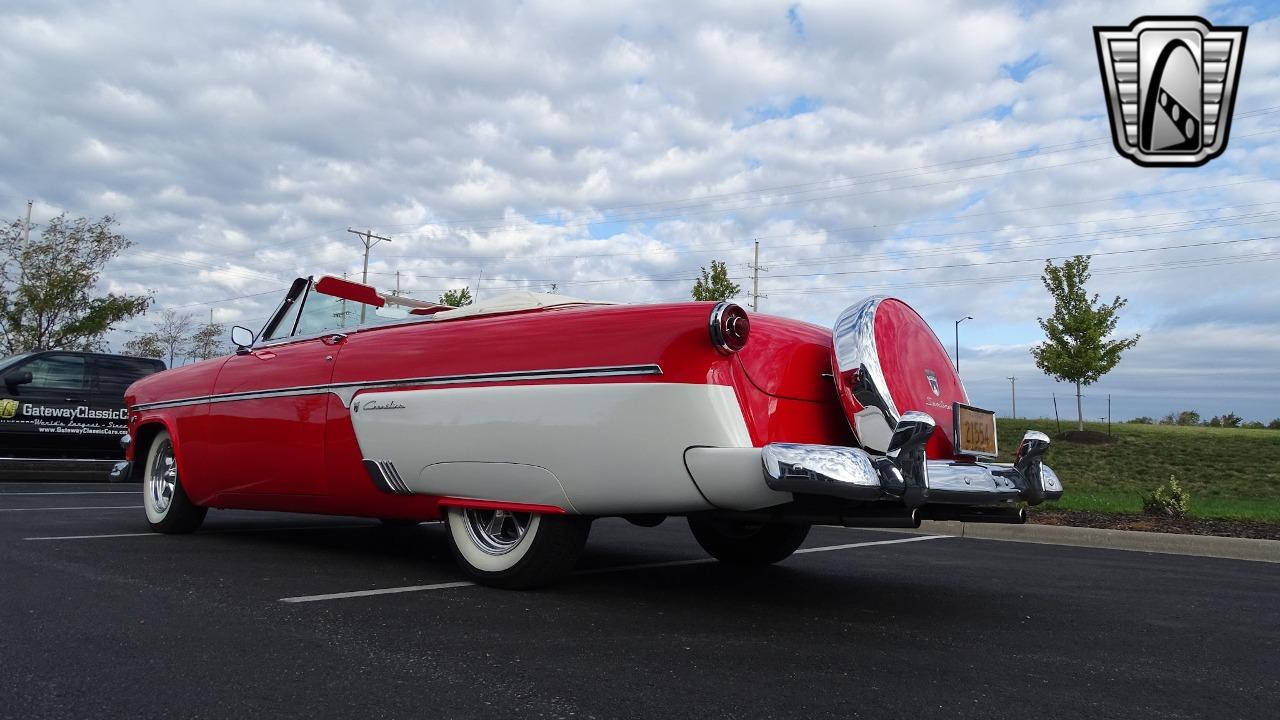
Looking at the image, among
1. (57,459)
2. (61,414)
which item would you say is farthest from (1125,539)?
(57,459)

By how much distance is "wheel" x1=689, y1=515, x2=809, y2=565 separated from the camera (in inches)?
216

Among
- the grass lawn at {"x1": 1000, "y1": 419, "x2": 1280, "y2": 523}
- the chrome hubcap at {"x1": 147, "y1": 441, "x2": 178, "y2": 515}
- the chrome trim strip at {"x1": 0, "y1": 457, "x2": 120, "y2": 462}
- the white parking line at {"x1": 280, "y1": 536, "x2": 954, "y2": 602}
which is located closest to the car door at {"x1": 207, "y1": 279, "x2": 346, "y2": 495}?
the chrome hubcap at {"x1": 147, "y1": 441, "x2": 178, "y2": 515}

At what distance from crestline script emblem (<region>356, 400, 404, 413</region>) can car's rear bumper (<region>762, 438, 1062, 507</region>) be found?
196 cm

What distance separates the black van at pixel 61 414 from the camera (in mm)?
11148

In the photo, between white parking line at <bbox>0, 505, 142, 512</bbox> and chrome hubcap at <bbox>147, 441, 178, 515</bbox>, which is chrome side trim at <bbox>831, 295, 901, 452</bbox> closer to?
chrome hubcap at <bbox>147, 441, 178, 515</bbox>

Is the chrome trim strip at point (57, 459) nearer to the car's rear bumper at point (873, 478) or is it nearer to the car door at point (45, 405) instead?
the car door at point (45, 405)

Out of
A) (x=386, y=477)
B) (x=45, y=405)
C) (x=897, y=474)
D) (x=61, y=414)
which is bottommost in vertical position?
(x=386, y=477)

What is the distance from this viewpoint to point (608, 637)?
11.4ft

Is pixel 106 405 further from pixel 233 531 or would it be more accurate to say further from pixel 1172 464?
pixel 1172 464

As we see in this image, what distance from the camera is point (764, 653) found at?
3312mm

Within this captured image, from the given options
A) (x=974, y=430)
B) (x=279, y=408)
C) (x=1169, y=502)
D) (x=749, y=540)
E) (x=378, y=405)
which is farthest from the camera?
(x=1169, y=502)

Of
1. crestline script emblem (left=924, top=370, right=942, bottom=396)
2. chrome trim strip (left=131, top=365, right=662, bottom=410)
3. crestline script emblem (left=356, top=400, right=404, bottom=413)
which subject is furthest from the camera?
crestline script emblem (left=356, top=400, right=404, bottom=413)

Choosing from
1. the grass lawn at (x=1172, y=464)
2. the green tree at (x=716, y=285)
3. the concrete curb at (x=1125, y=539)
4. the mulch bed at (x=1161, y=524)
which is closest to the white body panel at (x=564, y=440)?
the concrete curb at (x=1125, y=539)

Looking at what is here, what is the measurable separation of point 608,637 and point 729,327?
1.25 metres
